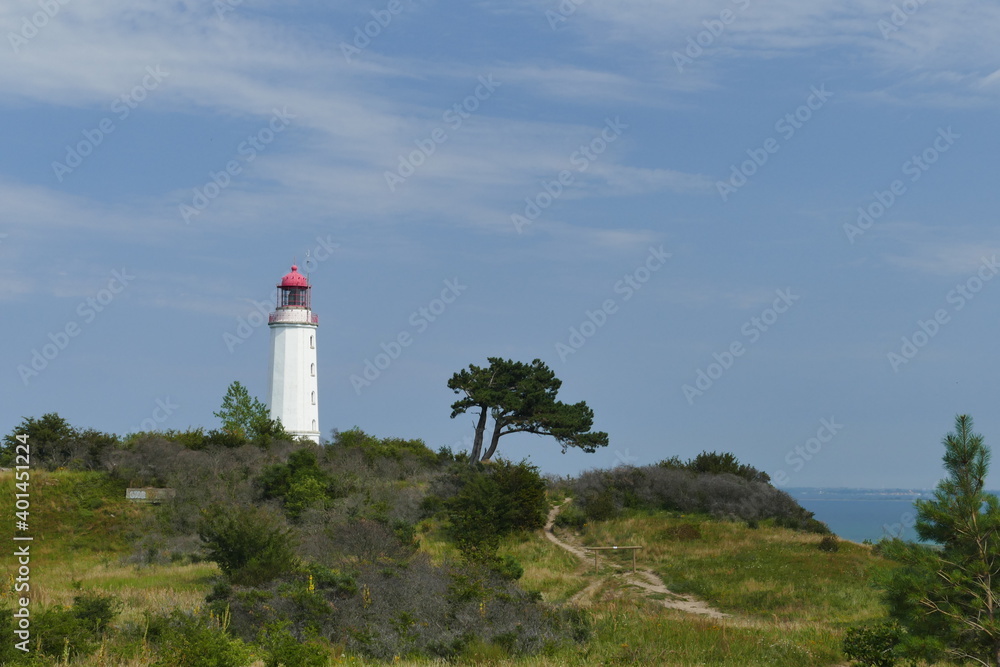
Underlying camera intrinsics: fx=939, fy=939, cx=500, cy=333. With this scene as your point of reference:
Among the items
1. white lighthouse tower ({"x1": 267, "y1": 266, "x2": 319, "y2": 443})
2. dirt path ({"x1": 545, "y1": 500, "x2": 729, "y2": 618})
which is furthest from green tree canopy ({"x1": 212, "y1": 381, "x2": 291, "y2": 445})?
dirt path ({"x1": 545, "y1": 500, "x2": 729, "y2": 618})

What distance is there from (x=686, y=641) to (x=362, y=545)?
9.88 meters

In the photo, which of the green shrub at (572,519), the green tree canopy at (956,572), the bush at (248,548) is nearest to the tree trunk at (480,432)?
the green shrub at (572,519)

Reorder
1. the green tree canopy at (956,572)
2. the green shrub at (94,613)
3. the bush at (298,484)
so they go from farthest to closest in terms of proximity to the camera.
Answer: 1. the bush at (298,484)
2. the green shrub at (94,613)
3. the green tree canopy at (956,572)

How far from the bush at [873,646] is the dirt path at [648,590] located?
661 centimetres

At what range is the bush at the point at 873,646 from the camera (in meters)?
12.2

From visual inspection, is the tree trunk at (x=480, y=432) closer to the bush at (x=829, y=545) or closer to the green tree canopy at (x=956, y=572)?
the bush at (x=829, y=545)

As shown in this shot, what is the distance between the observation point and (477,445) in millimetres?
48250

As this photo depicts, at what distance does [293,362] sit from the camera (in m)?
49.8

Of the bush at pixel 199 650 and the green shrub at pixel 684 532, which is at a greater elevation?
the green shrub at pixel 684 532

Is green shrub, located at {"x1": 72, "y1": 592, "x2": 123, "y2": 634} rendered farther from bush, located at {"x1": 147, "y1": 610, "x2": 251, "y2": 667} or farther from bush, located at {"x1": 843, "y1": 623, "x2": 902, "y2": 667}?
bush, located at {"x1": 843, "y1": 623, "x2": 902, "y2": 667}

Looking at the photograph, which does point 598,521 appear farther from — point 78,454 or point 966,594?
point 966,594

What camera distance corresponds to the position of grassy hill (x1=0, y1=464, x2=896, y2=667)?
13.7 m

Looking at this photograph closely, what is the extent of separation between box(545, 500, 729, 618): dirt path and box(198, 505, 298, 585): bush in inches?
244

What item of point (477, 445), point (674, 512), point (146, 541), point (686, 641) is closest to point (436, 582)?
point (686, 641)
